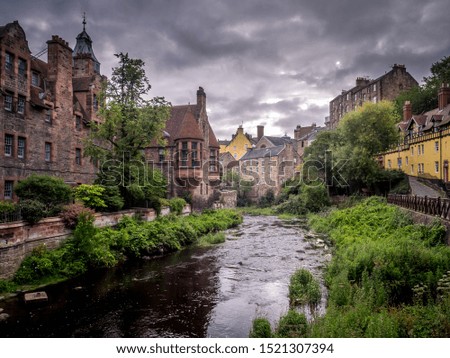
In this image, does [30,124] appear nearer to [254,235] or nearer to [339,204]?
[254,235]

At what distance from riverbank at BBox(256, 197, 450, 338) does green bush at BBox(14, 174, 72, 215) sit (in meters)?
13.6

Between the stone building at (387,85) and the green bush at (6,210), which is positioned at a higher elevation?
the stone building at (387,85)

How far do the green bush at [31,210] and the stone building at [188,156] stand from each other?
65.8ft

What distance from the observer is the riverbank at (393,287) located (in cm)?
758

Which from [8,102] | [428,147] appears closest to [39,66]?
[8,102]

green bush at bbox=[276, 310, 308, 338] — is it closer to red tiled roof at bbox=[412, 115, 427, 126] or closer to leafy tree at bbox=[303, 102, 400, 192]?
leafy tree at bbox=[303, 102, 400, 192]

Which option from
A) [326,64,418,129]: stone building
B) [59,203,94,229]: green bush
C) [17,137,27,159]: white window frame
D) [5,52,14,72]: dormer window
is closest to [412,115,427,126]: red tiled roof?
[326,64,418,129]: stone building

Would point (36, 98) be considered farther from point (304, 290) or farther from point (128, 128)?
point (304, 290)

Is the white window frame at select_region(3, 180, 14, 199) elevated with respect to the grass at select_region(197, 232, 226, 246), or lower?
elevated

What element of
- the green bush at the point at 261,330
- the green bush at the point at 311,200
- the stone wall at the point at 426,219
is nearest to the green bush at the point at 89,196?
the green bush at the point at 261,330

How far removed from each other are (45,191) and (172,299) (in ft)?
29.4

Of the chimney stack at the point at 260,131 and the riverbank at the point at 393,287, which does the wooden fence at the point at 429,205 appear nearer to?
the riverbank at the point at 393,287

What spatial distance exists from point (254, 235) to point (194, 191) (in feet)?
35.0

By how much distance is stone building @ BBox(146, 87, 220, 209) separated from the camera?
120 ft
